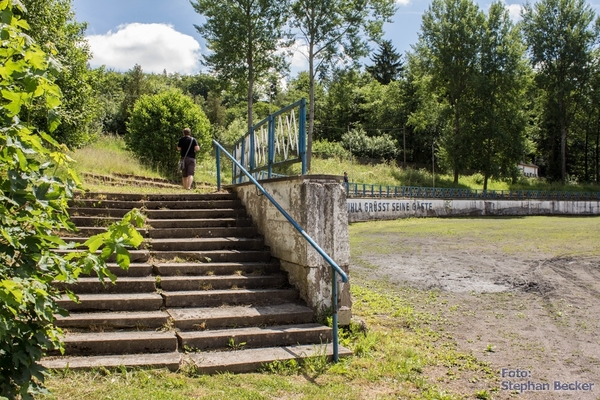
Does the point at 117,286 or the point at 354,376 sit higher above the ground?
the point at 117,286

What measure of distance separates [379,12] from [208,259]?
28361 millimetres

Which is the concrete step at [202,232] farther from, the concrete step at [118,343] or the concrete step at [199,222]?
the concrete step at [118,343]

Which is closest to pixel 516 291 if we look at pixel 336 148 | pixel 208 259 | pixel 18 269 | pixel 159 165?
pixel 208 259

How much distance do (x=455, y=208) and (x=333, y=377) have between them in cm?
2533

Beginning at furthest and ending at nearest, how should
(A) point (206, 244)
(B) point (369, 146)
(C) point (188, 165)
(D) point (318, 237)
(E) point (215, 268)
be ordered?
(B) point (369, 146), (C) point (188, 165), (A) point (206, 244), (E) point (215, 268), (D) point (318, 237)

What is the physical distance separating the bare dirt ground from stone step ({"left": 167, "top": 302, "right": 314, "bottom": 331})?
1.69 metres

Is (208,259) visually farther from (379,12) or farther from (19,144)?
(379,12)

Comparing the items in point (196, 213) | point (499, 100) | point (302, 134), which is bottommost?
point (196, 213)

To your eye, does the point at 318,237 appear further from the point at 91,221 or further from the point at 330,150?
the point at 330,150

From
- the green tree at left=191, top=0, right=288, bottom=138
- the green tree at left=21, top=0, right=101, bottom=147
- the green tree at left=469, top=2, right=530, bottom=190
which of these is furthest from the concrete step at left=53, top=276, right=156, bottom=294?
the green tree at left=469, top=2, right=530, bottom=190

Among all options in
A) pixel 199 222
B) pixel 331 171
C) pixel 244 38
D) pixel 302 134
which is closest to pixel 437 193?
pixel 331 171

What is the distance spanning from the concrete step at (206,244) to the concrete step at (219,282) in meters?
0.87

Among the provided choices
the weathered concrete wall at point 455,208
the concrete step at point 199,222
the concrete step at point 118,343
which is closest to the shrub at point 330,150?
the weathered concrete wall at point 455,208

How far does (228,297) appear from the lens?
6359 mm
